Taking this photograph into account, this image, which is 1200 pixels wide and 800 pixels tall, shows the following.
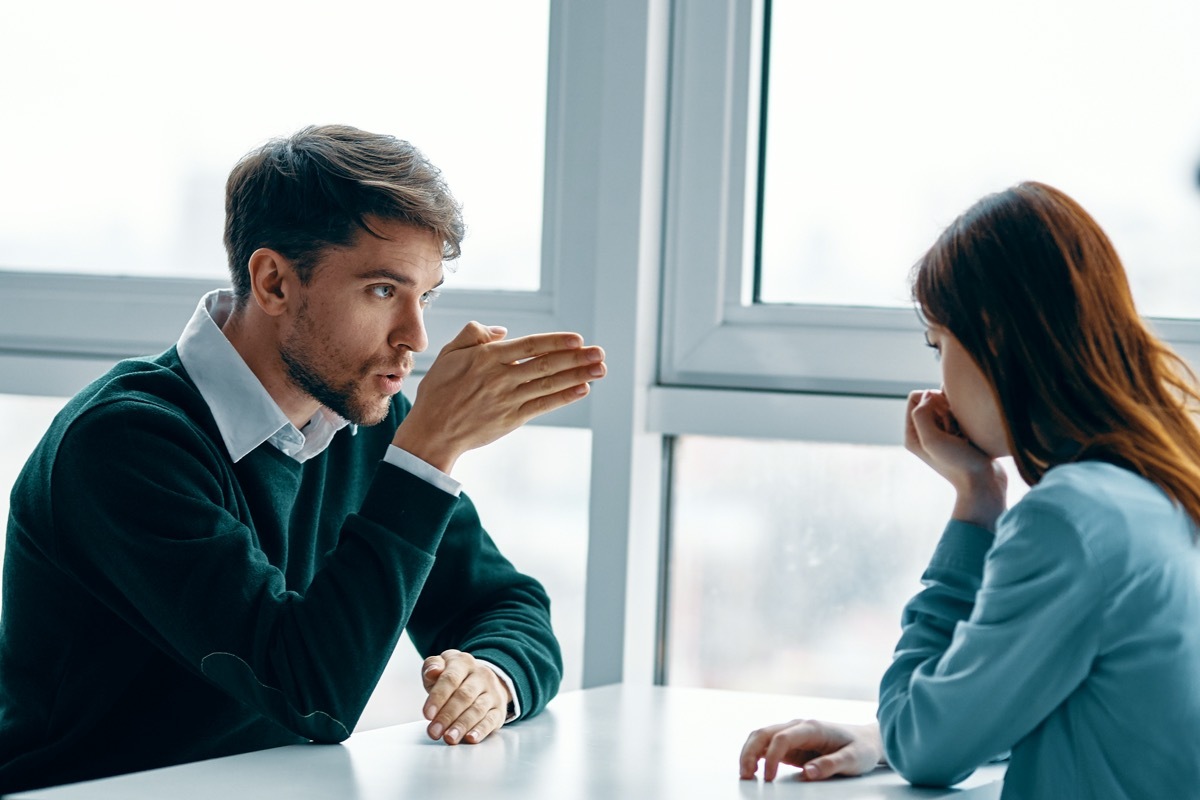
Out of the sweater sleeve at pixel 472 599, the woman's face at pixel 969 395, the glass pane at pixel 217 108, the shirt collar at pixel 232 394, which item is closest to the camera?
the woman's face at pixel 969 395

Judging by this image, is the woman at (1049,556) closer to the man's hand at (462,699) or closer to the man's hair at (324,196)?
the man's hand at (462,699)

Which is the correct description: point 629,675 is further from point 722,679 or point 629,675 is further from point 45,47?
point 45,47

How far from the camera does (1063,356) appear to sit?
1.06 metres

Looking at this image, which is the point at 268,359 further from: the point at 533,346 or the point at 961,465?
the point at 961,465

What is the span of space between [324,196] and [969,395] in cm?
70

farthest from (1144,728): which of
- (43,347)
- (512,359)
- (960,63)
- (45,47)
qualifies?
(45,47)

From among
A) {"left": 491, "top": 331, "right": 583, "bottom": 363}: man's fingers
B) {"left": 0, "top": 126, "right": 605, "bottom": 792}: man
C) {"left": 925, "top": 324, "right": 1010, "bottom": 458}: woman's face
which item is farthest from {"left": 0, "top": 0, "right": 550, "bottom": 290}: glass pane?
{"left": 925, "top": 324, "right": 1010, "bottom": 458}: woman's face

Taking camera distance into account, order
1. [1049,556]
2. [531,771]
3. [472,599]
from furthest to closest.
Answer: [472,599], [531,771], [1049,556]

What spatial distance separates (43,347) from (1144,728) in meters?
1.71

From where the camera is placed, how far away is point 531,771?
3.69 feet

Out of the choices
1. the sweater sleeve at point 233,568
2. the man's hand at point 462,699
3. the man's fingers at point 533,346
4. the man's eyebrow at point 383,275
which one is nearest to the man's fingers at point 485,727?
the man's hand at point 462,699

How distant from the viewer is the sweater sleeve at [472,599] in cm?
147

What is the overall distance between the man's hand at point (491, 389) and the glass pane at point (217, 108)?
593 mm

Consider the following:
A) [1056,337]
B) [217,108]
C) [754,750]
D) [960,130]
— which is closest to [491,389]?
[754,750]
